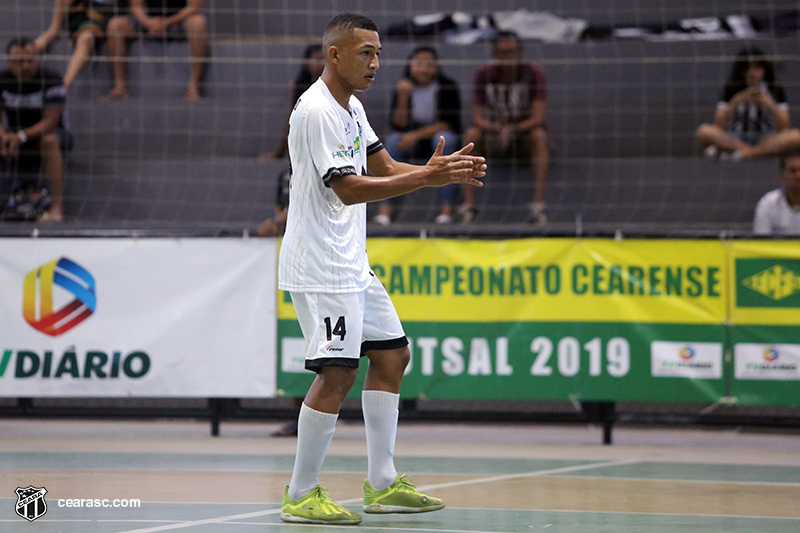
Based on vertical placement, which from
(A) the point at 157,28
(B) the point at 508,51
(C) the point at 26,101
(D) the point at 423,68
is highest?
(A) the point at 157,28

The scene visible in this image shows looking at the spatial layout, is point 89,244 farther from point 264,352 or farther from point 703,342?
point 703,342

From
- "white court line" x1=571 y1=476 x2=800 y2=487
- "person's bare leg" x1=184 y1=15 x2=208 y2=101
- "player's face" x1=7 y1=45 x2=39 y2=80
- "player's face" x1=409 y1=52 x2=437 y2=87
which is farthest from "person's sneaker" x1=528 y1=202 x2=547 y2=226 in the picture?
"player's face" x1=7 y1=45 x2=39 y2=80

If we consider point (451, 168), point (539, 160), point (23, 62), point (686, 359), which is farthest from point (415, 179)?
point (23, 62)

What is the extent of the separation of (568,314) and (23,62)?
6440 mm

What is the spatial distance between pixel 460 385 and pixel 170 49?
6590 mm

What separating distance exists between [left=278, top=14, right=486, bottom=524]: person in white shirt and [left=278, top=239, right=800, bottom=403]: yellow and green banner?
325cm

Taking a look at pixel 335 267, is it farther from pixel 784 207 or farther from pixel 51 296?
pixel 784 207

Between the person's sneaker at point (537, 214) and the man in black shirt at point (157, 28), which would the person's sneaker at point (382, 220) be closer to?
the person's sneaker at point (537, 214)

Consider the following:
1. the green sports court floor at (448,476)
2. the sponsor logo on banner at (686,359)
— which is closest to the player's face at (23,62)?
the green sports court floor at (448,476)

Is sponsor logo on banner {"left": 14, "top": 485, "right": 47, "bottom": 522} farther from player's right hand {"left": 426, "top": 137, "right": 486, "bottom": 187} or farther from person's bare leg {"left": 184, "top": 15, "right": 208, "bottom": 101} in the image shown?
person's bare leg {"left": 184, "top": 15, "right": 208, "bottom": 101}

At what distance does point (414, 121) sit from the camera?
11.3 metres

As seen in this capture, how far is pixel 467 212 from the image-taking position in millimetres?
10766

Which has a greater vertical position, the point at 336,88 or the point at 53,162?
the point at 336,88

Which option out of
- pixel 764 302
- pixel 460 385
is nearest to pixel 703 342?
pixel 764 302
